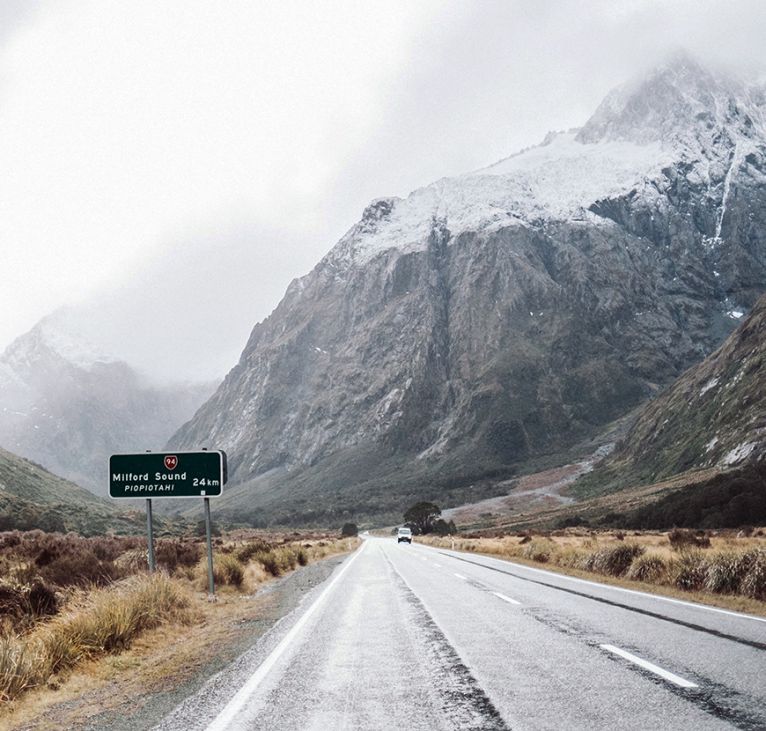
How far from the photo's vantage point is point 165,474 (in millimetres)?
17938

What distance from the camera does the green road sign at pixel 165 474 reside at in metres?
17.7

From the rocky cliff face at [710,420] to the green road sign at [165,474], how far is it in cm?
10474

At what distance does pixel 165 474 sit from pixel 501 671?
482 inches

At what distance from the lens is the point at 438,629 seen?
11.4 m

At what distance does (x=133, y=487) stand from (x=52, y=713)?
10841 millimetres

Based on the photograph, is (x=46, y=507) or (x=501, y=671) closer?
(x=501, y=671)

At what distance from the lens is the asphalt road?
6.06 m

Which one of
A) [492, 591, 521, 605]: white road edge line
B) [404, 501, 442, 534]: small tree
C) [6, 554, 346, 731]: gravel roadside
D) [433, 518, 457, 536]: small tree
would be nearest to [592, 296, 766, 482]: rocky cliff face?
[433, 518, 457, 536]: small tree

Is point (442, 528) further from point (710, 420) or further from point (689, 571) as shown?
point (689, 571)

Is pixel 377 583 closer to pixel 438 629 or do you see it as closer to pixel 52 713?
pixel 438 629

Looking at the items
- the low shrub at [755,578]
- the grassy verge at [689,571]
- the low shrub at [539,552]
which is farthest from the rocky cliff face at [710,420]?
the low shrub at [755,578]

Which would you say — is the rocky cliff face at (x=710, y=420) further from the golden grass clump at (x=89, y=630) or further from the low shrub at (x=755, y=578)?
the golden grass clump at (x=89, y=630)

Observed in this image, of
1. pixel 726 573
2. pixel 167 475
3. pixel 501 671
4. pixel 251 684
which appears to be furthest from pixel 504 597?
pixel 251 684

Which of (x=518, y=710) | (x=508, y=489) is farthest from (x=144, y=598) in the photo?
(x=508, y=489)
